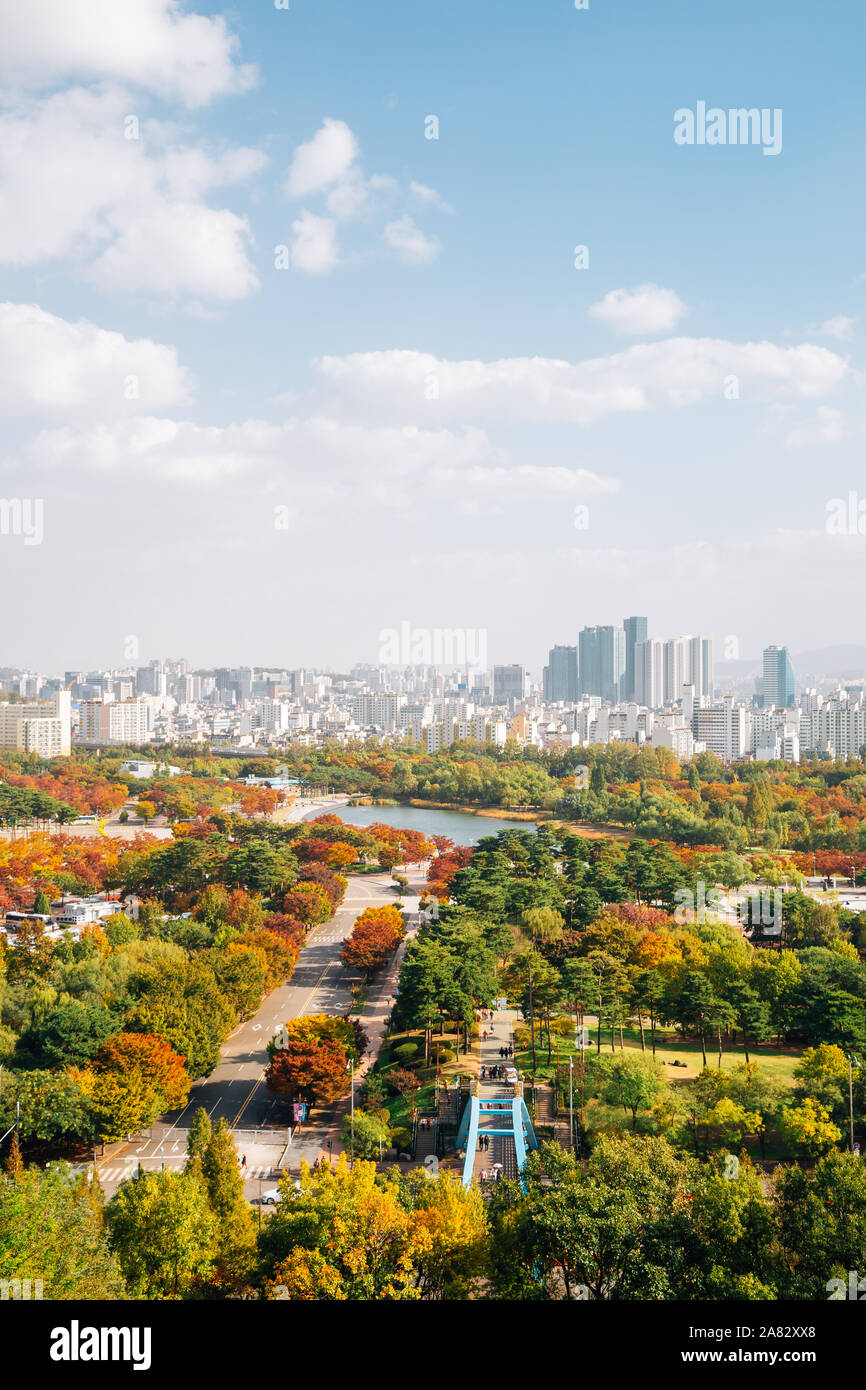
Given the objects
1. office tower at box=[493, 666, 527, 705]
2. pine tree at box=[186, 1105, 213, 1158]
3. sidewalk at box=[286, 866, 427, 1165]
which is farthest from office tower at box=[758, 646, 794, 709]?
pine tree at box=[186, 1105, 213, 1158]

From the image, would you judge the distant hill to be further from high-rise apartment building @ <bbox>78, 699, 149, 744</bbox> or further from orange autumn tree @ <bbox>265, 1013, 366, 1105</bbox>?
orange autumn tree @ <bbox>265, 1013, 366, 1105</bbox>

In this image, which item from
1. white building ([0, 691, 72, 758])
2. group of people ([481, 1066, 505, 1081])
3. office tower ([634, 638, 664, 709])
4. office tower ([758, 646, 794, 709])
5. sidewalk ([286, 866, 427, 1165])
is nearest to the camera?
sidewalk ([286, 866, 427, 1165])

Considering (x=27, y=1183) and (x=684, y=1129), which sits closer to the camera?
(x=27, y=1183)

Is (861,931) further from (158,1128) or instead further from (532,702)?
(532,702)

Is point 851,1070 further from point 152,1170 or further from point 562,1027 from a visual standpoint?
point 152,1170
